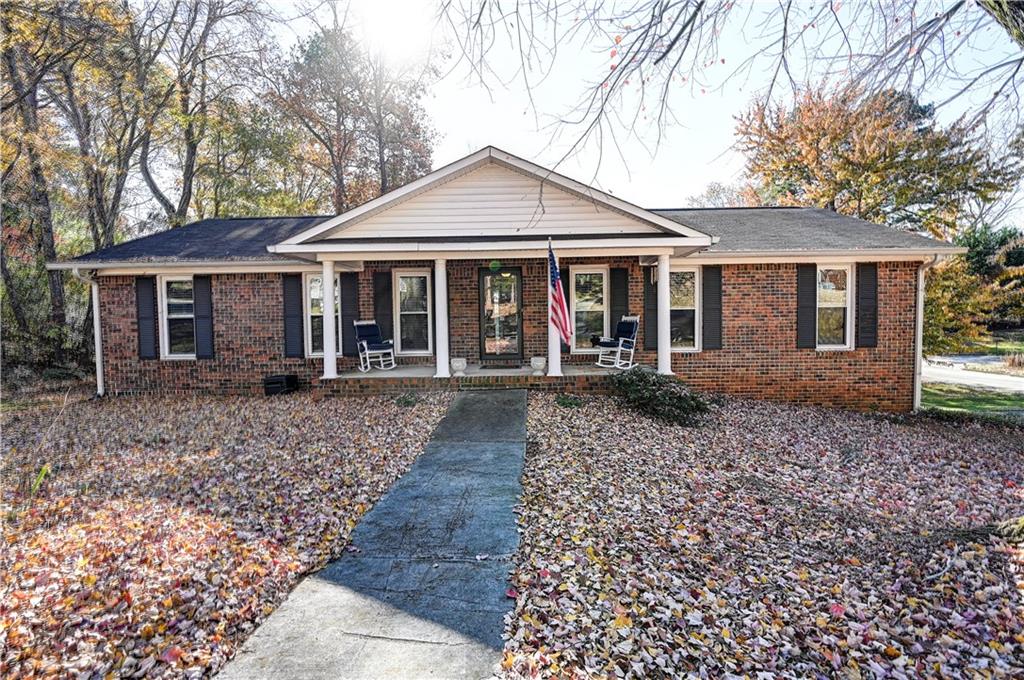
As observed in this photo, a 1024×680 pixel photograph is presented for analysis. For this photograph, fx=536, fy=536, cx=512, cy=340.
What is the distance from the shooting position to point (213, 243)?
11.2 m

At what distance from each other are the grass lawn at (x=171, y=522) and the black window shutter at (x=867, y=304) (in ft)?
26.1

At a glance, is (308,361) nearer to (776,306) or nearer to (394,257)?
(394,257)

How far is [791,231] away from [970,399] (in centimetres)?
645

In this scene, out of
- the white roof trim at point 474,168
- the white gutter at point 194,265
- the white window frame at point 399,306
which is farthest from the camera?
the white window frame at point 399,306

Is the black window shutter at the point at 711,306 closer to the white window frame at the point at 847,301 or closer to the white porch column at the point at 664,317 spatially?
the white porch column at the point at 664,317

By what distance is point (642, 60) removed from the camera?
12.9ft

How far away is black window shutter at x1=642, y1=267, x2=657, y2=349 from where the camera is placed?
1063 cm

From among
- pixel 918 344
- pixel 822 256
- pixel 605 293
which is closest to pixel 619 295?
pixel 605 293

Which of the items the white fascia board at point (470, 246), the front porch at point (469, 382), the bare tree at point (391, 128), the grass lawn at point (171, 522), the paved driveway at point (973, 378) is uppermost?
Result: the bare tree at point (391, 128)

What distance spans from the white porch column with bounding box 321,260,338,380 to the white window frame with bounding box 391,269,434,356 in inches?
65.8

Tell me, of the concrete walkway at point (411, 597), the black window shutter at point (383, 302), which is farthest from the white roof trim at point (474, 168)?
the concrete walkway at point (411, 597)

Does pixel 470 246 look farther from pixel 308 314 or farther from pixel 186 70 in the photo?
pixel 186 70

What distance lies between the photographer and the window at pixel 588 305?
35.6 ft

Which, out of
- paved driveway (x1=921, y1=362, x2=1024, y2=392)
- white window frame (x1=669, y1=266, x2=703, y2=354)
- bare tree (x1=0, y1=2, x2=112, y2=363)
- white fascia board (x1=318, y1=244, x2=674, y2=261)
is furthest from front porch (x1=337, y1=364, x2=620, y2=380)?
paved driveway (x1=921, y1=362, x2=1024, y2=392)
